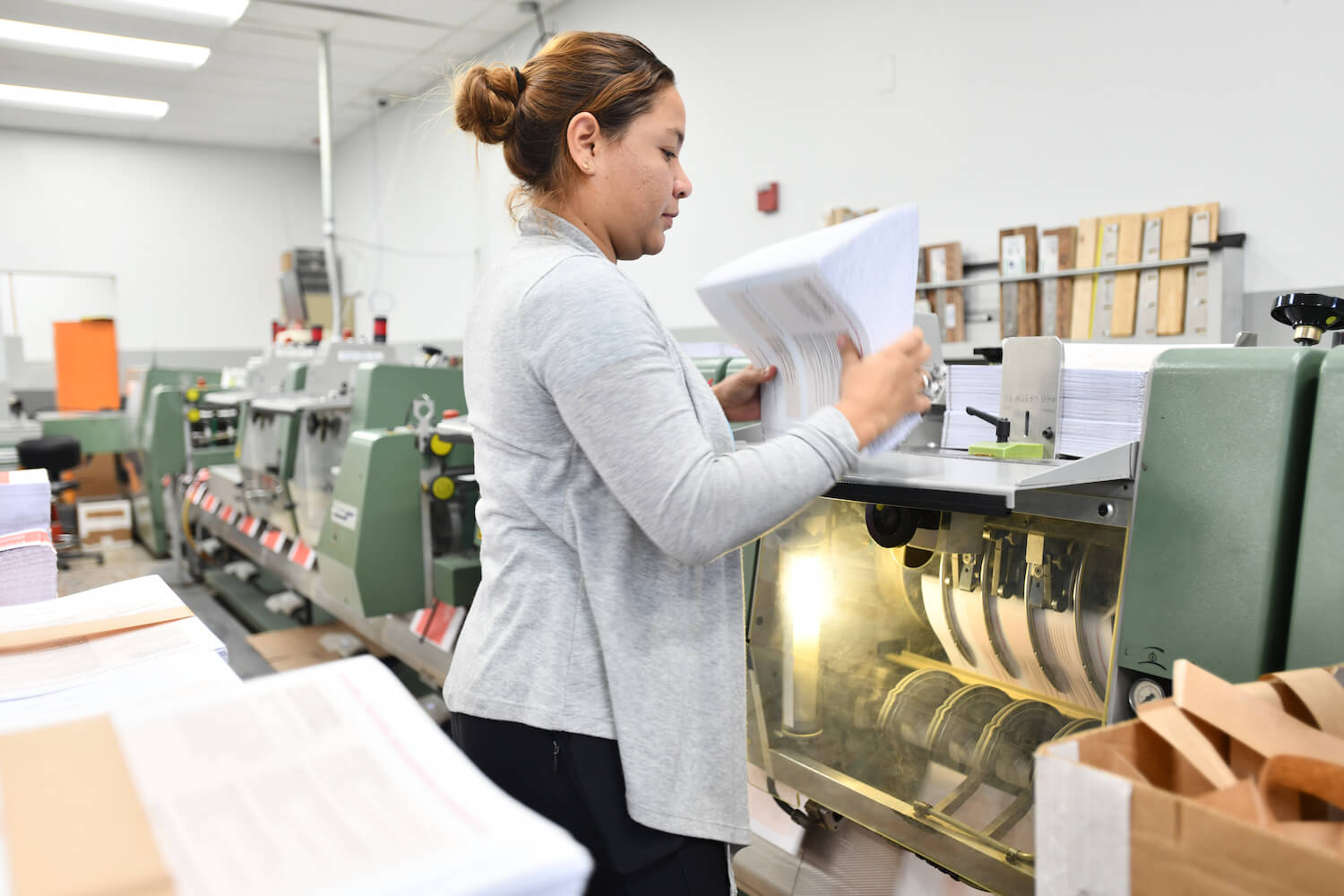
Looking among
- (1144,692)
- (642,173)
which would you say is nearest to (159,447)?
(642,173)

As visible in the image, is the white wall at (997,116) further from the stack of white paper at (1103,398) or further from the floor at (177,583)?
the floor at (177,583)

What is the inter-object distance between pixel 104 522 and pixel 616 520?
7.23 metres

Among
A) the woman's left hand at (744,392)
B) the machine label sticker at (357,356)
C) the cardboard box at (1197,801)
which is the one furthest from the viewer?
the machine label sticker at (357,356)

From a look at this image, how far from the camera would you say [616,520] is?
0.95 m

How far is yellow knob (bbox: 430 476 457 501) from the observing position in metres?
2.57

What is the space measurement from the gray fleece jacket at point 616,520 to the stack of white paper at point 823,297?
0.12 m

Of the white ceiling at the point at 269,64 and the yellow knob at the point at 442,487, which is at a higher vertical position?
the white ceiling at the point at 269,64

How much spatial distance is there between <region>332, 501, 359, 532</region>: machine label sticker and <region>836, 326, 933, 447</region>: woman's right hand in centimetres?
198

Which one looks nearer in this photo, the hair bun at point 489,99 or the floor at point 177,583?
the hair bun at point 489,99

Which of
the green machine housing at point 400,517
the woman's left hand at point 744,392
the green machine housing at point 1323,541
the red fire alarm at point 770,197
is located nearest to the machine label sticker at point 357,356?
the green machine housing at point 400,517

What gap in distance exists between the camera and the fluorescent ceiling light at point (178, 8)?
5047 millimetres

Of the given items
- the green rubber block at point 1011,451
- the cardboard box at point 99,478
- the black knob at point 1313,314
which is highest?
the black knob at point 1313,314

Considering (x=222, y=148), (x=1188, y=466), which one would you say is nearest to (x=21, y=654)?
(x=1188, y=466)

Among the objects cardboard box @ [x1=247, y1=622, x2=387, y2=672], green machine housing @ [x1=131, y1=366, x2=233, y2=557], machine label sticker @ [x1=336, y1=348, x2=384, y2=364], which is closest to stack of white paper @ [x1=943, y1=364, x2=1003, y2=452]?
cardboard box @ [x1=247, y1=622, x2=387, y2=672]
